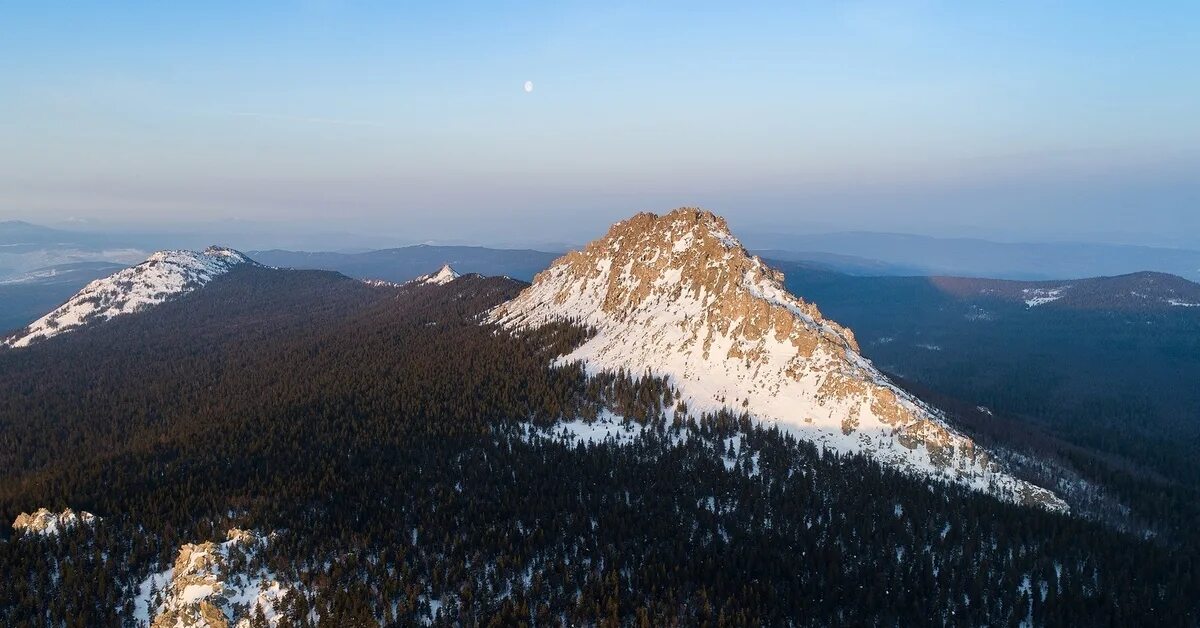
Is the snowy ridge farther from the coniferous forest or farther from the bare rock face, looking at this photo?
Result: the bare rock face

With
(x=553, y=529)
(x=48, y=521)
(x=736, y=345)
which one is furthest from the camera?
(x=736, y=345)

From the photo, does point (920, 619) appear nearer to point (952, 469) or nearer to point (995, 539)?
point (995, 539)

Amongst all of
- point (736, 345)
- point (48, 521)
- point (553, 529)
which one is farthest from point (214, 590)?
point (736, 345)

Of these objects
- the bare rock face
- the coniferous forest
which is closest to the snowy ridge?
the coniferous forest

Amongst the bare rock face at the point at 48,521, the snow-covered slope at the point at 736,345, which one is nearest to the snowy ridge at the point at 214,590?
the bare rock face at the point at 48,521

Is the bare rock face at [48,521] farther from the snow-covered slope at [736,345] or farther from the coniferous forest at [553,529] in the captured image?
the snow-covered slope at [736,345]

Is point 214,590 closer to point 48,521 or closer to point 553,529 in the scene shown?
point 48,521
